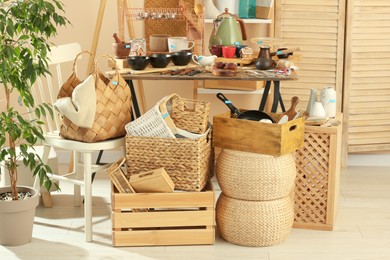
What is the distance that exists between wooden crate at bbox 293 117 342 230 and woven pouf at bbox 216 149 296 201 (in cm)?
22

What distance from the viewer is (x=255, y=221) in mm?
3662

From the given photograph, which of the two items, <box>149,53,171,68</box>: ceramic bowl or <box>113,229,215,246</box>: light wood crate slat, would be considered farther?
<box>149,53,171,68</box>: ceramic bowl

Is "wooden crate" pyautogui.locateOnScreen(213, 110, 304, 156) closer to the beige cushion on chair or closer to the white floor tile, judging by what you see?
the white floor tile

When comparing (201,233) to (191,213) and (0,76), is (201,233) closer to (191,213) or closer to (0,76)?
(191,213)

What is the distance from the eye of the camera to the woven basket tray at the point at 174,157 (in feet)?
12.1

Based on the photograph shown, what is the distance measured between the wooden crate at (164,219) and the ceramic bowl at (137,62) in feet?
2.30

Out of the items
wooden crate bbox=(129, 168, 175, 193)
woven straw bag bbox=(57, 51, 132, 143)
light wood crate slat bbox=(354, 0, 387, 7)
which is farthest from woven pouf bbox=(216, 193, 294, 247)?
light wood crate slat bbox=(354, 0, 387, 7)

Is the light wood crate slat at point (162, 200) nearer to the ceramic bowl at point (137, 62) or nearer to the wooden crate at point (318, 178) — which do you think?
the wooden crate at point (318, 178)

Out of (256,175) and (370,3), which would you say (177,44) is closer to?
(256,175)

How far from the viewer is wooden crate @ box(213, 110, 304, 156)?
362cm

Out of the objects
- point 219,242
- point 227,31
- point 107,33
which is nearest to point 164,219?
point 219,242

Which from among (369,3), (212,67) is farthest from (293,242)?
(369,3)

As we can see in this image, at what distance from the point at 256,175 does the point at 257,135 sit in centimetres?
18

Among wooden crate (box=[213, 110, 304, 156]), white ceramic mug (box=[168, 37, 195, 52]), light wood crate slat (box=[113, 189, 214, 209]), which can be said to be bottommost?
light wood crate slat (box=[113, 189, 214, 209])
